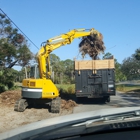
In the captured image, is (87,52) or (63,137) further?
(87,52)

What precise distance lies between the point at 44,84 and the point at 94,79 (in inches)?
175

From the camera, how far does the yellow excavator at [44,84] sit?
13.0 m

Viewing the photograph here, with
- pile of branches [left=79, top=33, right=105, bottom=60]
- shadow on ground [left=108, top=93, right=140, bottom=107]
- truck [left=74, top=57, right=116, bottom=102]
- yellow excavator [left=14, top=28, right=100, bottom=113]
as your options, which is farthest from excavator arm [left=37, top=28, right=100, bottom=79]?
shadow on ground [left=108, top=93, right=140, bottom=107]

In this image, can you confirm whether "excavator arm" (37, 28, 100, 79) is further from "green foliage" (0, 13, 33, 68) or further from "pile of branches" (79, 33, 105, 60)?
"green foliage" (0, 13, 33, 68)

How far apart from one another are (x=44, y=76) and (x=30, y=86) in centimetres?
182

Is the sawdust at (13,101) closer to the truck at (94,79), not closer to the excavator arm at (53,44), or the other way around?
the truck at (94,79)

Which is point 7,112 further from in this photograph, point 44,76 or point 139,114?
point 139,114

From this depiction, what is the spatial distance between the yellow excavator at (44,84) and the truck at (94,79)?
2044 mm

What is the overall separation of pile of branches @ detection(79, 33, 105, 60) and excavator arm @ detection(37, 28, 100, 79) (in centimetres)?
73

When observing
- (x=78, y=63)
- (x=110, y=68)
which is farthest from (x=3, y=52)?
(x=110, y=68)

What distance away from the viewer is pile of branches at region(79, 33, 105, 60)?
60.2 ft

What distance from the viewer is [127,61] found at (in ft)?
293

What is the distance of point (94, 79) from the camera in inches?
649

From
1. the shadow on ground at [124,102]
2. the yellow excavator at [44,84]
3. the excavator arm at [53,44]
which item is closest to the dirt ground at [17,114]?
the yellow excavator at [44,84]
